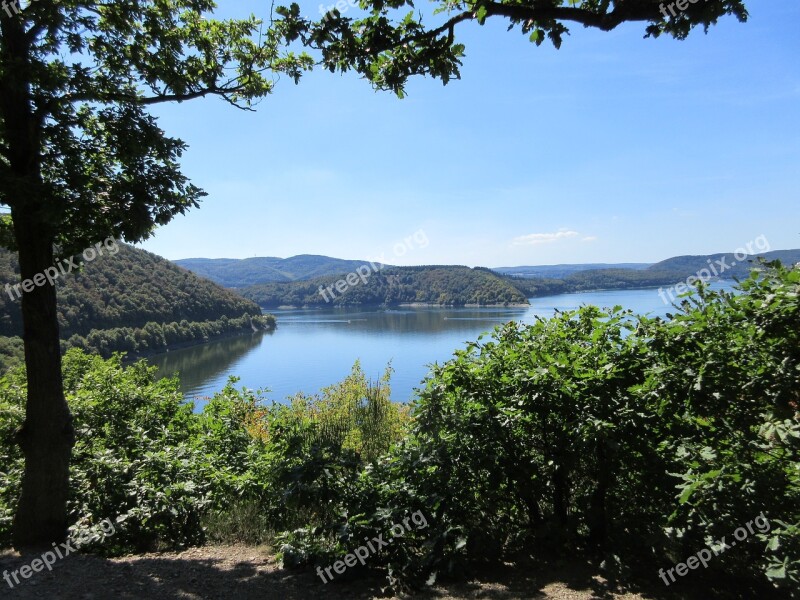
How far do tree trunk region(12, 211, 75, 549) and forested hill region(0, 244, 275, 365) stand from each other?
3307 centimetres

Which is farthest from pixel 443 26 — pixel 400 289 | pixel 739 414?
pixel 400 289

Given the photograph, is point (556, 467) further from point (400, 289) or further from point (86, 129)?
point (400, 289)

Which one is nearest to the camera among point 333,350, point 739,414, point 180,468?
point 739,414

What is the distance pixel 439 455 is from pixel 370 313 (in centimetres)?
11055

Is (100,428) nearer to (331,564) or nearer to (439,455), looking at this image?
(331,564)

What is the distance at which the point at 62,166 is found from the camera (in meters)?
4.70

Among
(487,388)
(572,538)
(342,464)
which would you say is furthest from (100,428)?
(572,538)

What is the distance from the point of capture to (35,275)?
14.7ft

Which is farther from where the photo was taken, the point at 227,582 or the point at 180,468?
the point at 180,468

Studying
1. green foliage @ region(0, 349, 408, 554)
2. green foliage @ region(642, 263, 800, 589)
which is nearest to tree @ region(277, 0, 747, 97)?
green foliage @ region(642, 263, 800, 589)

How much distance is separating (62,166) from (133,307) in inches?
2258

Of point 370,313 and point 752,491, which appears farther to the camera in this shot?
point 370,313

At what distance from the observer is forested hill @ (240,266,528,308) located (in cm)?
9726

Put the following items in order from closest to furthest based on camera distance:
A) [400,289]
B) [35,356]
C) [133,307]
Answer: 1. [35,356]
2. [133,307]
3. [400,289]
